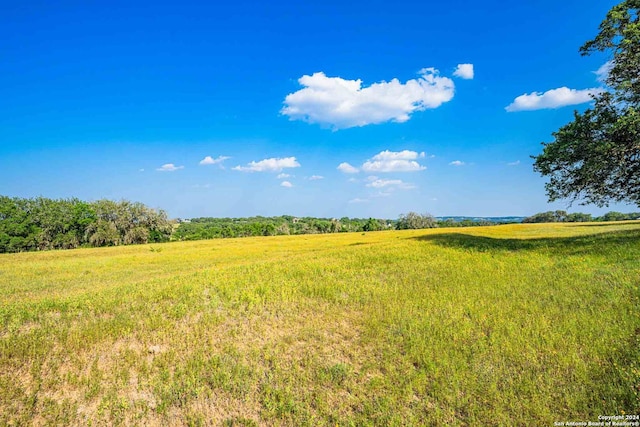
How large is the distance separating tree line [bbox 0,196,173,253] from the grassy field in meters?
79.6

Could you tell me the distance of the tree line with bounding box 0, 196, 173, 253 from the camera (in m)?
67.8

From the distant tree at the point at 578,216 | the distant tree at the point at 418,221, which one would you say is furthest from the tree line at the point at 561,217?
the distant tree at the point at 418,221

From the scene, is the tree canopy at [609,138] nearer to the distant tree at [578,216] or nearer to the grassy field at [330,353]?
the grassy field at [330,353]

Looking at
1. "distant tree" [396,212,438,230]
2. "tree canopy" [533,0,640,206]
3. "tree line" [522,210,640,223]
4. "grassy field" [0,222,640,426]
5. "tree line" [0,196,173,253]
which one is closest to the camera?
"grassy field" [0,222,640,426]

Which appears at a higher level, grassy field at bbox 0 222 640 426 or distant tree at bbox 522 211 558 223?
distant tree at bbox 522 211 558 223

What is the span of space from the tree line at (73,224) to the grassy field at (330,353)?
79.6 metres

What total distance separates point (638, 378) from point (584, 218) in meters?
146

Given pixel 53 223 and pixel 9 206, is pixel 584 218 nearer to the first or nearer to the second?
pixel 53 223

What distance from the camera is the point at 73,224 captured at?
76.4m

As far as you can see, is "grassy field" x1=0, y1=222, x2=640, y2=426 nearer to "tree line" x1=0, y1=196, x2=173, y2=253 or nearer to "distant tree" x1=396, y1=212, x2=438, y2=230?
"tree line" x1=0, y1=196, x2=173, y2=253

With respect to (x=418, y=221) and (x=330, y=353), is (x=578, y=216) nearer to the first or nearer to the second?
(x=418, y=221)

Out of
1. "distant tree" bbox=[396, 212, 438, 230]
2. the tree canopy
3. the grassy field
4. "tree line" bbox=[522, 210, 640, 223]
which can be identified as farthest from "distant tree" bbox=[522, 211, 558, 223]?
the grassy field

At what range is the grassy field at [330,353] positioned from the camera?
5809mm

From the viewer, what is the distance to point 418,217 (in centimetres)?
12694
